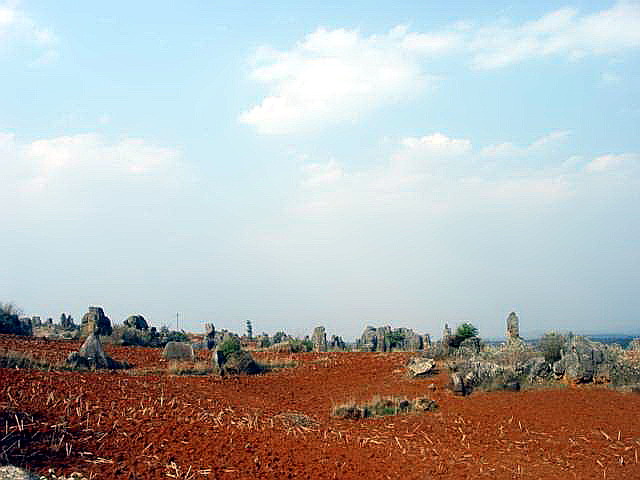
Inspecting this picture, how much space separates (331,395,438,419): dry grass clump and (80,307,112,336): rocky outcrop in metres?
19.9

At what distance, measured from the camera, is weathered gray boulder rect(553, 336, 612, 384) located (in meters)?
17.1

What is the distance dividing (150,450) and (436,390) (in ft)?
35.9

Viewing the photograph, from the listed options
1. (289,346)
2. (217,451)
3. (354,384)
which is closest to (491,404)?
(354,384)

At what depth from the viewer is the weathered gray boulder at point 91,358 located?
19.9 m

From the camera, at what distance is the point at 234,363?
23.0m

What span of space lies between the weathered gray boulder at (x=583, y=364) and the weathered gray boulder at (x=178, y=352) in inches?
617

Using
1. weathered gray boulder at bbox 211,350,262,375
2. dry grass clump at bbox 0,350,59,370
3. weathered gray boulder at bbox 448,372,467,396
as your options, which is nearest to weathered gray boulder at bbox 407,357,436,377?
weathered gray boulder at bbox 448,372,467,396

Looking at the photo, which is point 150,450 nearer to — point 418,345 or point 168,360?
point 168,360

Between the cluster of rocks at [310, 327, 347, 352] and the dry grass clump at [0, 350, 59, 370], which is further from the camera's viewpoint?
the cluster of rocks at [310, 327, 347, 352]

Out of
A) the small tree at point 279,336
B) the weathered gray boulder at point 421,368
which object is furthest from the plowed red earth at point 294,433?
the small tree at point 279,336

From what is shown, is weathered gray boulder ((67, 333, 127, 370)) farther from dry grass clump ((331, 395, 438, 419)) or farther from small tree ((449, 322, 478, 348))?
small tree ((449, 322, 478, 348))

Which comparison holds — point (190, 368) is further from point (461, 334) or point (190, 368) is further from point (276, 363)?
point (461, 334)

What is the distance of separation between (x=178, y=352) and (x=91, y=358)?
5.62m

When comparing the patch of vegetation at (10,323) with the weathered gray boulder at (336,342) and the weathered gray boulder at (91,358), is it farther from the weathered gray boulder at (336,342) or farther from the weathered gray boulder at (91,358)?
the weathered gray boulder at (336,342)
